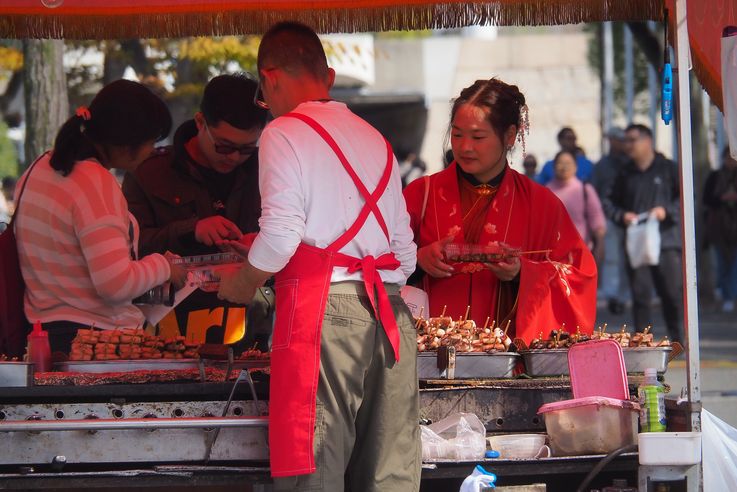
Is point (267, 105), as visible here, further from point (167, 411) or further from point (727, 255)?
point (727, 255)

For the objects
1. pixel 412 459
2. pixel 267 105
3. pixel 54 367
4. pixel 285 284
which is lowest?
pixel 412 459

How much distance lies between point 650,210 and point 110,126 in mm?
7357

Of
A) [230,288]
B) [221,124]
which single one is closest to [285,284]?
[230,288]

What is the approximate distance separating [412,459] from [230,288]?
801mm

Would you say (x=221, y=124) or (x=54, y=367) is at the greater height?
(x=221, y=124)

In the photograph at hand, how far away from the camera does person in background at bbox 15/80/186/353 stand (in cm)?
471

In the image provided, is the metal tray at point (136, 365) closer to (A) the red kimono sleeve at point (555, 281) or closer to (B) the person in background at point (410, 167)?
(A) the red kimono sleeve at point (555, 281)

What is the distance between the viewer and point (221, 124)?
214 inches

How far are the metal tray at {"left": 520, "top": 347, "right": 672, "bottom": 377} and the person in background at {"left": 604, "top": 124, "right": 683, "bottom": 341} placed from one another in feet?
22.0

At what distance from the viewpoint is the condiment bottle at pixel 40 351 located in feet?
14.5

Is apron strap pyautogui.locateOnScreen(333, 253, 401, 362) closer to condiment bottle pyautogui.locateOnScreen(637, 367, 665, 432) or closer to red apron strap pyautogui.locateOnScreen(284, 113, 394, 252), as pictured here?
red apron strap pyautogui.locateOnScreen(284, 113, 394, 252)

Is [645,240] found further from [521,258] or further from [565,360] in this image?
[565,360]

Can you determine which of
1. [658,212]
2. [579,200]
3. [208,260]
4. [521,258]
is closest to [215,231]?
[208,260]

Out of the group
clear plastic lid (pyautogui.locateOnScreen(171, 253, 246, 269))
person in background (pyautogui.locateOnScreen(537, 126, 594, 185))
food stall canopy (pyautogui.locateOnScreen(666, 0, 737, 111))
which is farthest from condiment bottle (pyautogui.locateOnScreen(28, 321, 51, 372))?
person in background (pyautogui.locateOnScreen(537, 126, 594, 185))
